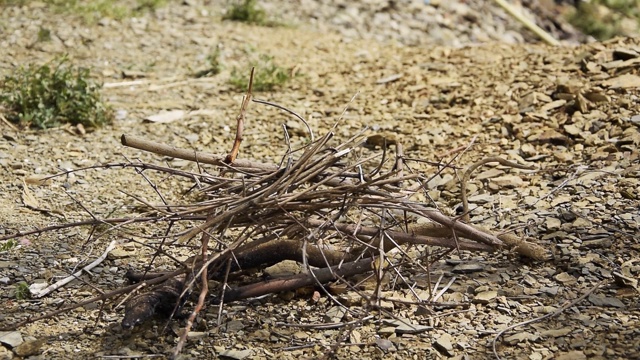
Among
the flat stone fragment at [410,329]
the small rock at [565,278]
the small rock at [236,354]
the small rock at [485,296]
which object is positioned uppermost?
the small rock at [565,278]

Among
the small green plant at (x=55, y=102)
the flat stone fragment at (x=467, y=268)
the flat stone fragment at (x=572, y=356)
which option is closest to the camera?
the flat stone fragment at (x=572, y=356)

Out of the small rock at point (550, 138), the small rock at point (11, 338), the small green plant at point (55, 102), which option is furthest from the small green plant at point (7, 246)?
the small rock at point (550, 138)

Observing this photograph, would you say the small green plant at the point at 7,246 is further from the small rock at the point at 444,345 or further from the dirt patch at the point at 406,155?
the small rock at the point at 444,345

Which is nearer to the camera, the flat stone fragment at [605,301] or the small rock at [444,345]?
the small rock at [444,345]

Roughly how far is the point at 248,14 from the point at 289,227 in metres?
4.20

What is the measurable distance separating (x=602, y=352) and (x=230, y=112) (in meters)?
3.01

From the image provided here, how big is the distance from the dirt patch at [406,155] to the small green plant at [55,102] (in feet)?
0.33

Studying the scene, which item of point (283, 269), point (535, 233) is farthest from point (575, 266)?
point (283, 269)

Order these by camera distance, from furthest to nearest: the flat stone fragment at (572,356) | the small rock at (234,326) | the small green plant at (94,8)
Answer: the small green plant at (94,8), the small rock at (234,326), the flat stone fragment at (572,356)

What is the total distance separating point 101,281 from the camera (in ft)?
10.5

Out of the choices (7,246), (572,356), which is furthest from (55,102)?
(572,356)

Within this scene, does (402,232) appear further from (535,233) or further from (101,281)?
(101,281)

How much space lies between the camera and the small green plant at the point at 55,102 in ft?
16.0

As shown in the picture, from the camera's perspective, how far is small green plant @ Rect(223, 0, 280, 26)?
22.1 ft
